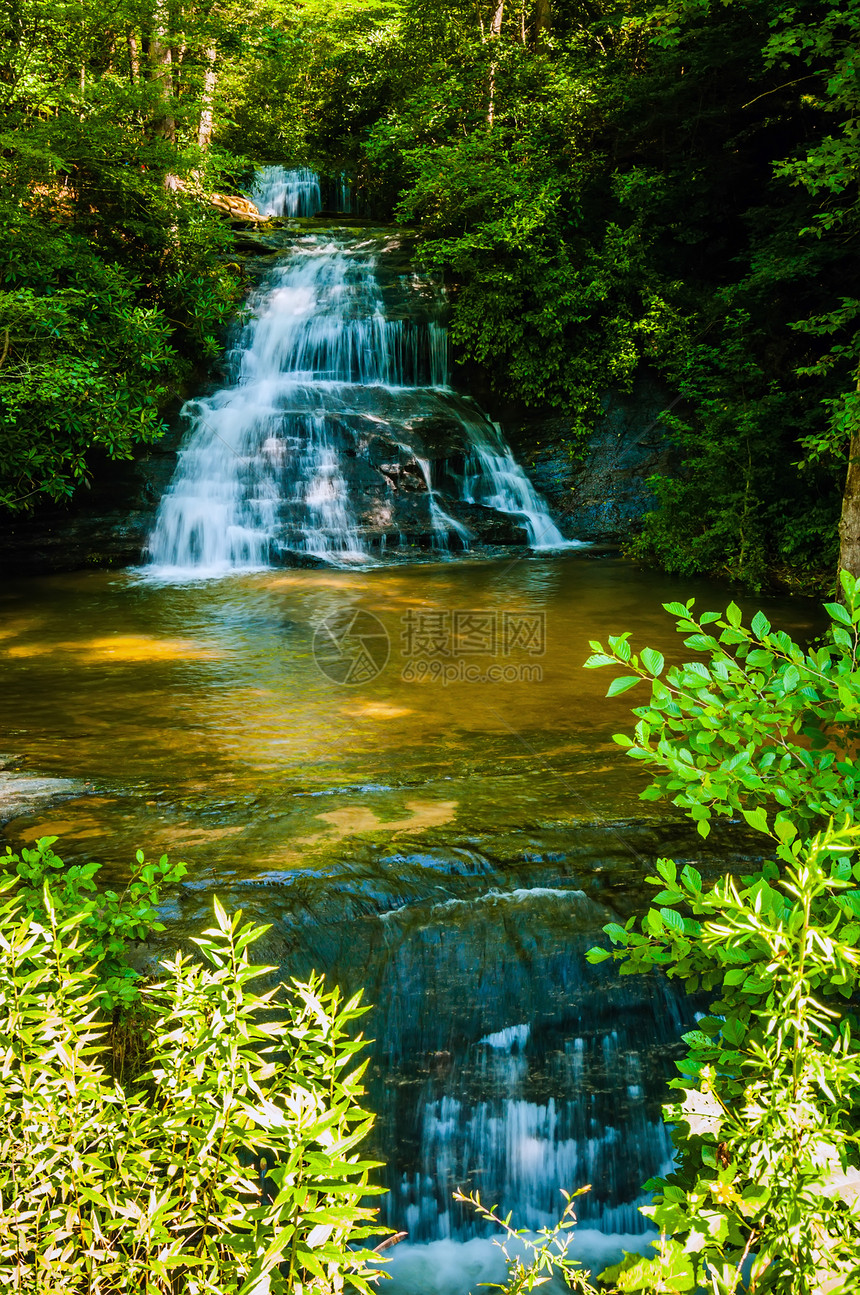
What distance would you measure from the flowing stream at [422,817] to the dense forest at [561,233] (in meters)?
1.85

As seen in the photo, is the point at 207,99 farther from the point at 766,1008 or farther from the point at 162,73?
the point at 766,1008

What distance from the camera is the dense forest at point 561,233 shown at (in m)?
9.63

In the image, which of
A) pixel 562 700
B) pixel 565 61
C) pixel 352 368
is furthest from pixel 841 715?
pixel 565 61

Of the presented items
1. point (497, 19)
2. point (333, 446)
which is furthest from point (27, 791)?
point (497, 19)

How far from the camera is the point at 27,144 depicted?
901 cm

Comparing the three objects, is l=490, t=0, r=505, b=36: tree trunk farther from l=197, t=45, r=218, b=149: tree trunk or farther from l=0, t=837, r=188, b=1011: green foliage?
l=0, t=837, r=188, b=1011: green foliage

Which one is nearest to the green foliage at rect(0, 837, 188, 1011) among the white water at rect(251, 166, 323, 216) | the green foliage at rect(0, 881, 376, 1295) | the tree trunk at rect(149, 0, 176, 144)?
the green foliage at rect(0, 881, 376, 1295)

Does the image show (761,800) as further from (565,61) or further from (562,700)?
(565,61)

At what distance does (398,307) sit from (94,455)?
229 inches

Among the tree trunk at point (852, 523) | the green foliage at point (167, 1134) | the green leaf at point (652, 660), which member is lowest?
the green foliage at point (167, 1134)

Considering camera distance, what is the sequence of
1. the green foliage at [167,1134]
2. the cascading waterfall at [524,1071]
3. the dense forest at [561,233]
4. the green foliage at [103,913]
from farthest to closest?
the dense forest at [561,233] < the cascading waterfall at [524,1071] < the green foliage at [103,913] < the green foliage at [167,1134]

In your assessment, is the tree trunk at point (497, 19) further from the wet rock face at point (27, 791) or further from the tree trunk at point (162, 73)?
the wet rock face at point (27, 791)

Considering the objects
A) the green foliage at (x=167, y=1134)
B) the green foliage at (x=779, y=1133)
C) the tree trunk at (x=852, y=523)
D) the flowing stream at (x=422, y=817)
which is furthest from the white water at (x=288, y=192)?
the green foliage at (x=779, y=1133)

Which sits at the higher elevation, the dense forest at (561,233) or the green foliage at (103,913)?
the dense forest at (561,233)
